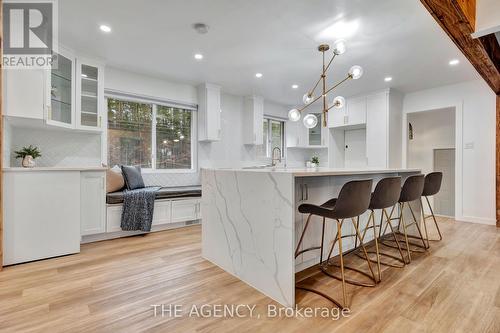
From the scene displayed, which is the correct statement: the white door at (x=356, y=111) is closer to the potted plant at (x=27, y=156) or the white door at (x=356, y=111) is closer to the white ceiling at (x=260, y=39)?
the white ceiling at (x=260, y=39)

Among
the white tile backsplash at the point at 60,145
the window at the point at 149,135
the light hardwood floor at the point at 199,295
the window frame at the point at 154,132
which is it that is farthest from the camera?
the window at the point at 149,135

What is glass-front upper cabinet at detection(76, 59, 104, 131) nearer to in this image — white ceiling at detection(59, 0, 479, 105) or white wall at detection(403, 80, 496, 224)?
white ceiling at detection(59, 0, 479, 105)

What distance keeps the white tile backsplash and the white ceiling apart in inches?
46.2

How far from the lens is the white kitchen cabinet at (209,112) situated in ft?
15.0

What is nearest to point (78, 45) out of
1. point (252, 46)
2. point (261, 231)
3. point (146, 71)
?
point (146, 71)

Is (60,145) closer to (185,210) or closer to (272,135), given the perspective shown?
(185,210)

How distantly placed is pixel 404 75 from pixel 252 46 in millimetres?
2726

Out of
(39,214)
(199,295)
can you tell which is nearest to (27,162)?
(39,214)

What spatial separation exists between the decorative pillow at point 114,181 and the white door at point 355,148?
16.4 feet

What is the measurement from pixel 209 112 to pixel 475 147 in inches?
188

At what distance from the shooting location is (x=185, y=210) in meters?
3.98

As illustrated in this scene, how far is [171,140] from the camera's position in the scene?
181 inches

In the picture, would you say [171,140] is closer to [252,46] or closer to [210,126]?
[210,126]

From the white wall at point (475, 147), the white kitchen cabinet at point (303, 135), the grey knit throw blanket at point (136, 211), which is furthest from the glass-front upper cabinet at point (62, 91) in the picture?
the white wall at point (475, 147)
